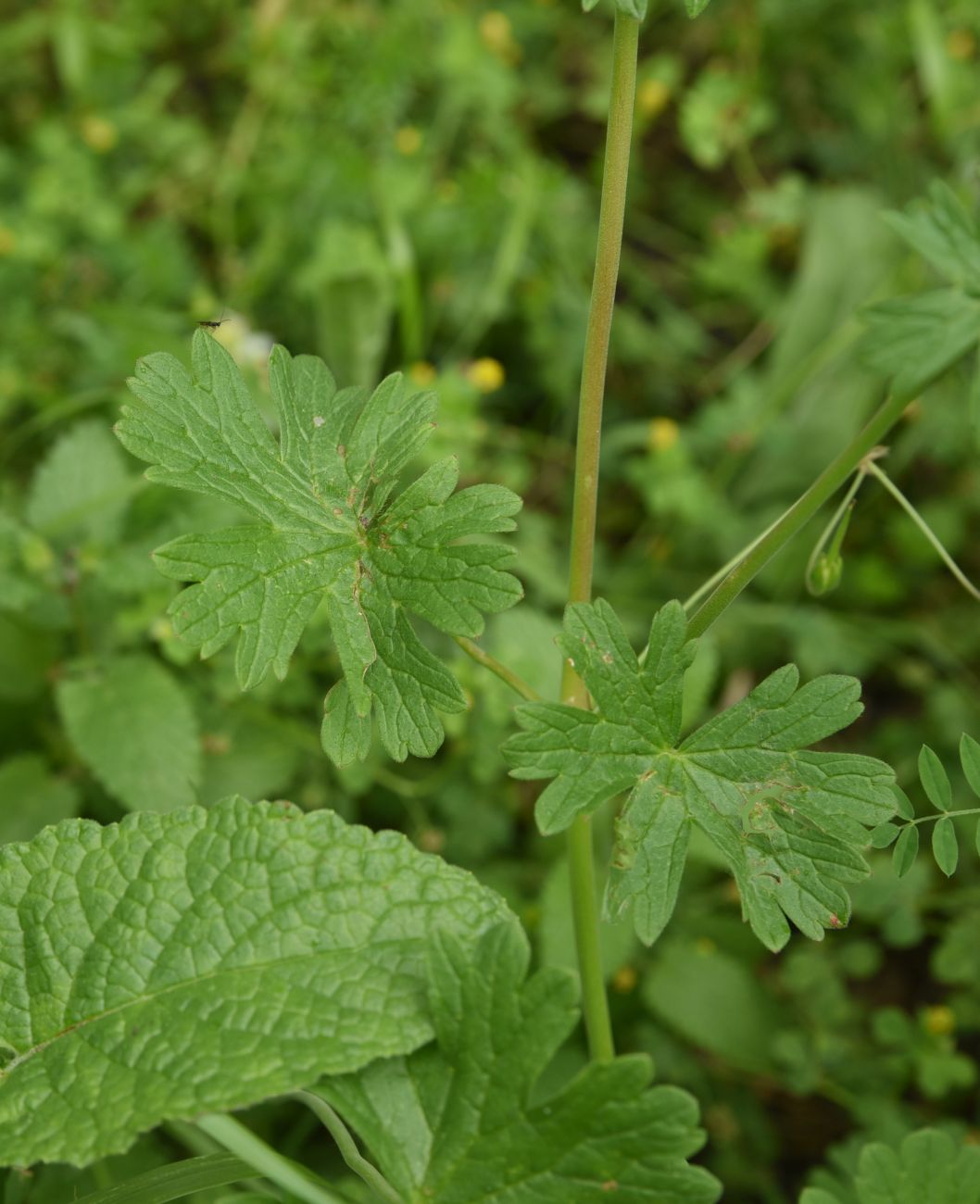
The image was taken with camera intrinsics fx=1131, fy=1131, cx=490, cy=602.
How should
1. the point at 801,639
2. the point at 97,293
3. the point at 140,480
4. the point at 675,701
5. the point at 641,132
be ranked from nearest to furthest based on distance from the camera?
the point at 675,701 < the point at 140,480 < the point at 801,639 < the point at 97,293 < the point at 641,132

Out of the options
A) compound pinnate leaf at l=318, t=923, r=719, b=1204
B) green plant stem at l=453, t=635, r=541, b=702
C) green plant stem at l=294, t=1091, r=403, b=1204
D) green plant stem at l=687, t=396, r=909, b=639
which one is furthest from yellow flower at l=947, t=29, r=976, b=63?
green plant stem at l=294, t=1091, r=403, b=1204

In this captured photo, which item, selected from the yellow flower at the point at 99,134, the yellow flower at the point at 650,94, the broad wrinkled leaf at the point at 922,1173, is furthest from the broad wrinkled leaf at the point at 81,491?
the yellow flower at the point at 650,94

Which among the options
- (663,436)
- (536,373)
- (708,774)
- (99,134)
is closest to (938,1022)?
(708,774)

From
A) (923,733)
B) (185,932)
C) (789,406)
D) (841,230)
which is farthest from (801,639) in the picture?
(185,932)

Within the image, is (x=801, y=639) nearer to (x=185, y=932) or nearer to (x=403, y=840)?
(x=403, y=840)

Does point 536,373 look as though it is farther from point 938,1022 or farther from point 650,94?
point 938,1022

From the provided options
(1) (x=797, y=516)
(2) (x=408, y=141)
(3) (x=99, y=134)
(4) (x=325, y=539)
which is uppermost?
(2) (x=408, y=141)
